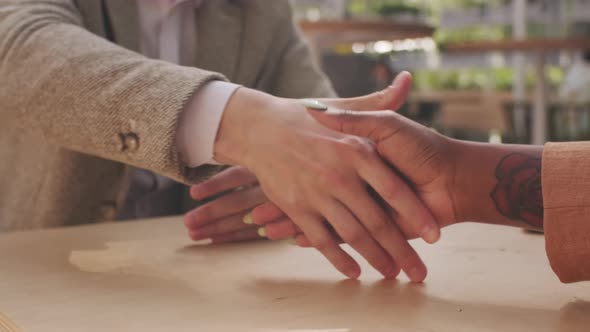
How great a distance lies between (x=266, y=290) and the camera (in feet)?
2.10

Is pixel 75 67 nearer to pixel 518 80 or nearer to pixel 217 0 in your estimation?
pixel 217 0

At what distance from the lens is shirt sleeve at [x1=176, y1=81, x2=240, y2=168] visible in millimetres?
749

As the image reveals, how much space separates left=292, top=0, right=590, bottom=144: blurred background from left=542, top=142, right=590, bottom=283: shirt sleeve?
188cm

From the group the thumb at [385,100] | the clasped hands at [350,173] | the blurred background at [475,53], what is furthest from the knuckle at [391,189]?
the blurred background at [475,53]

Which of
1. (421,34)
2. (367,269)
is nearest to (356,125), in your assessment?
(367,269)

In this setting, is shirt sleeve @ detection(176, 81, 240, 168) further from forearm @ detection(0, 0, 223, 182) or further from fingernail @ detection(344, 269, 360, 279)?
fingernail @ detection(344, 269, 360, 279)

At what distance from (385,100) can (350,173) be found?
4.4 inches

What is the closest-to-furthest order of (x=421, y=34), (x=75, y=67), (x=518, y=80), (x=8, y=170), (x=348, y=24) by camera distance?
(x=75, y=67)
(x=8, y=170)
(x=348, y=24)
(x=421, y=34)
(x=518, y=80)

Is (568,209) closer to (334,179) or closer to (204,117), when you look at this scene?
(334,179)

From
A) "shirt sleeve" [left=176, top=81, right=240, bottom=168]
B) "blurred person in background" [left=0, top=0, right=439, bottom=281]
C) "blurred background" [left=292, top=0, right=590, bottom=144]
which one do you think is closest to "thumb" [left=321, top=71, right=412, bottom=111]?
"blurred person in background" [left=0, top=0, right=439, bottom=281]

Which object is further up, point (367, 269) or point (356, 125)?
point (356, 125)

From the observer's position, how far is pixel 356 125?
0.69 metres

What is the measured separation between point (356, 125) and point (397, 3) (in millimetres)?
3883

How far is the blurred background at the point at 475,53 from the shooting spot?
297cm
